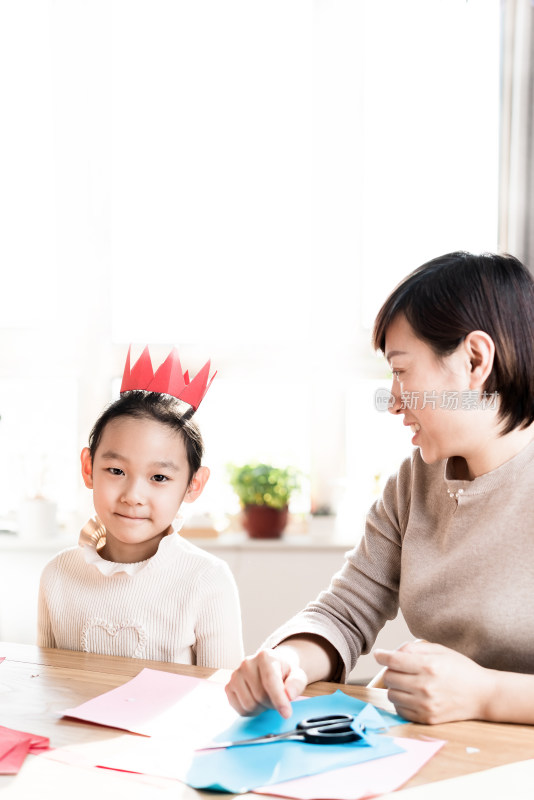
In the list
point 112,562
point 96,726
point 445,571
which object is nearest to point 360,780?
point 96,726

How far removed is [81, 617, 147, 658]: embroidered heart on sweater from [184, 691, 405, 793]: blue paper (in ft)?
1.49

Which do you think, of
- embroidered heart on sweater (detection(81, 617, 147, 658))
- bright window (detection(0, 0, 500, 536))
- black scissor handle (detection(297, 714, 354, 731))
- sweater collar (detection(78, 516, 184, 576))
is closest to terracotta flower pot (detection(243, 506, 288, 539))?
bright window (detection(0, 0, 500, 536))

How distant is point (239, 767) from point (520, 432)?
0.64m

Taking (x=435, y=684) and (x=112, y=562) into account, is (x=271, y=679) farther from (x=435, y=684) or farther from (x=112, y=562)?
(x=112, y=562)

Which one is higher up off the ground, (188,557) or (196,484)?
(196,484)

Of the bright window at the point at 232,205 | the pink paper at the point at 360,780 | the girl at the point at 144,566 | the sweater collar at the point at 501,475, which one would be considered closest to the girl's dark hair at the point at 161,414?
the girl at the point at 144,566

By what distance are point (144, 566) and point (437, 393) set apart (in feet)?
2.00

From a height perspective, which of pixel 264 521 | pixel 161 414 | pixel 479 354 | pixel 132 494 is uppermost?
pixel 479 354

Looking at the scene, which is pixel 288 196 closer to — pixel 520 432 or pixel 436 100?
pixel 436 100

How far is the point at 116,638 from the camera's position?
1.41m

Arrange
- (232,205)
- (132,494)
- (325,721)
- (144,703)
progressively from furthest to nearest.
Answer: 1. (232,205)
2. (132,494)
3. (144,703)
4. (325,721)

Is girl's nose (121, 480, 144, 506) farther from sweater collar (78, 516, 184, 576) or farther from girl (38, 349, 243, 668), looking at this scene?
sweater collar (78, 516, 184, 576)

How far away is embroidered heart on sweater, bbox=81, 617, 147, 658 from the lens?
55.1 inches

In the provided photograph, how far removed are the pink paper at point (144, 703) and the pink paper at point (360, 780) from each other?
0.71ft
